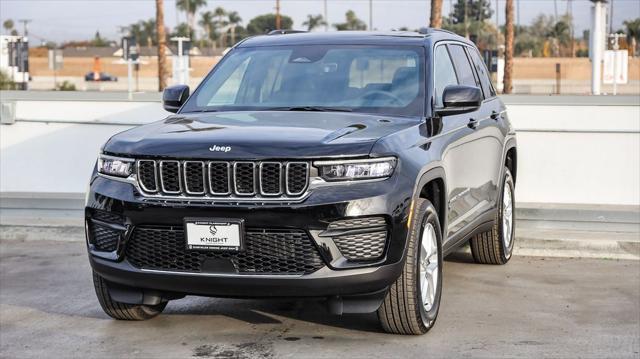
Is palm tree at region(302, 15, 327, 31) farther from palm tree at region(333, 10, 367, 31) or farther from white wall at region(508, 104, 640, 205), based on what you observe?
white wall at region(508, 104, 640, 205)

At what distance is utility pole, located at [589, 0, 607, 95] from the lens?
1722 inches

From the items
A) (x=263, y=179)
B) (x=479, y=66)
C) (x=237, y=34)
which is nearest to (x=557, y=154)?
(x=479, y=66)

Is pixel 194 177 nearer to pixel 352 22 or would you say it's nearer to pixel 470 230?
pixel 470 230

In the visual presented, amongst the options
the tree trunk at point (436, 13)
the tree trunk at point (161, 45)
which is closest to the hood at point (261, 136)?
the tree trunk at point (436, 13)

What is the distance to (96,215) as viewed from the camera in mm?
6324

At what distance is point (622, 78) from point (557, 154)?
36742mm

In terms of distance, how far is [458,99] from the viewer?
22.8 feet

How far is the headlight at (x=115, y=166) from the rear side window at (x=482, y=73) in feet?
12.0

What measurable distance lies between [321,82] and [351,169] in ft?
5.03

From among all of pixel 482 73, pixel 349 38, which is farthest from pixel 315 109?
pixel 482 73

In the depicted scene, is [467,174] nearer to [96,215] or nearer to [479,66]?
[479,66]

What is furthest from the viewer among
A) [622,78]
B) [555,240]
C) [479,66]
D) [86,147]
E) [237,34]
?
[237,34]

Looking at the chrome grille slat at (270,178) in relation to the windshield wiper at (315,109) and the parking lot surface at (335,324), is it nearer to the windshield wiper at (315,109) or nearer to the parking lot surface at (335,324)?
the parking lot surface at (335,324)

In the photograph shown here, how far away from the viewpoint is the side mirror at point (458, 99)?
6.95 m
